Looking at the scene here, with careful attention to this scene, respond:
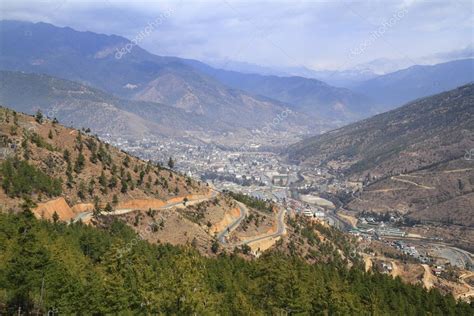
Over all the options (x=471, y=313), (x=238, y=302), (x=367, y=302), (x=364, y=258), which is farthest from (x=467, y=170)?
(x=238, y=302)

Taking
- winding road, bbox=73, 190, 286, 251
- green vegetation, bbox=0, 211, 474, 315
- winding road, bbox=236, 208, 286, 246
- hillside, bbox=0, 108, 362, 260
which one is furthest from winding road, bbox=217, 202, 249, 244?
green vegetation, bbox=0, 211, 474, 315

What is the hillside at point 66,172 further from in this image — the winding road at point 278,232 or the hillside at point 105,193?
the winding road at point 278,232

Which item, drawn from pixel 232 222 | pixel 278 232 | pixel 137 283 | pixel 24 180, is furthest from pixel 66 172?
pixel 278 232

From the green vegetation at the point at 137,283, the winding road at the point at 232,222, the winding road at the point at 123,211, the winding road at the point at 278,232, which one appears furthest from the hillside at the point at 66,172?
the winding road at the point at 278,232

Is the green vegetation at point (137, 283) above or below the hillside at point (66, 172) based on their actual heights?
below

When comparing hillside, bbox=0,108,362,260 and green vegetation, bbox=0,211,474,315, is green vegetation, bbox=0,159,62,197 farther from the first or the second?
green vegetation, bbox=0,211,474,315

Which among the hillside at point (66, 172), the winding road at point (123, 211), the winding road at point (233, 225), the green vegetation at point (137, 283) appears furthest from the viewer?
the winding road at point (233, 225)

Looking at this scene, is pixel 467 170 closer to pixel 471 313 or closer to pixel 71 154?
pixel 471 313
